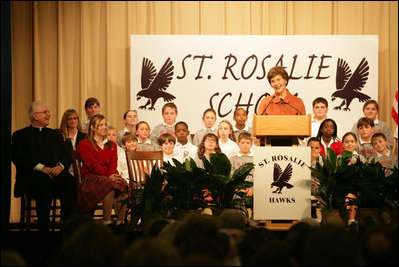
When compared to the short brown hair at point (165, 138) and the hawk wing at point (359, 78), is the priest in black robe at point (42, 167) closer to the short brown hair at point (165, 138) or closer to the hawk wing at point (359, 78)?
the short brown hair at point (165, 138)

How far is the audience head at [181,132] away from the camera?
6.51m

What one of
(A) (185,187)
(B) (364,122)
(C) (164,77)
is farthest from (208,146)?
(A) (185,187)

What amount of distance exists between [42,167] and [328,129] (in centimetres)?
323

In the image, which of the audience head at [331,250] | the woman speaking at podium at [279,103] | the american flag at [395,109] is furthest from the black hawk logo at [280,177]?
the american flag at [395,109]

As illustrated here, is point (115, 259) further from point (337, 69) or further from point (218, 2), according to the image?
point (218, 2)

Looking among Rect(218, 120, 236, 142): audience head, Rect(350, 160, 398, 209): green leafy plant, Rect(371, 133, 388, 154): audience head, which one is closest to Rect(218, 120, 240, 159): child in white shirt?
Rect(218, 120, 236, 142): audience head

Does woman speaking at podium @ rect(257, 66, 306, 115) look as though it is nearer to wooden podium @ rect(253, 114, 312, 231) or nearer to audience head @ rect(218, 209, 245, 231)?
wooden podium @ rect(253, 114, 312, 231)

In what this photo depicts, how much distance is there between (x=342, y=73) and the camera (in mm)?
6719

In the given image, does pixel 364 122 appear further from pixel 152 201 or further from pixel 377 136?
pixel 152 201

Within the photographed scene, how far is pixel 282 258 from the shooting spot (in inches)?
73.0

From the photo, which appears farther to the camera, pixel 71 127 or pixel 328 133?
pixel 328 133

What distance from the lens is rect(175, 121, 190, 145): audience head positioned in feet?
21.4

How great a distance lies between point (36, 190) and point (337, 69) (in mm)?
3942

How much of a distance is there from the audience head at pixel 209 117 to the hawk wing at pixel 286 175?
264 cm
